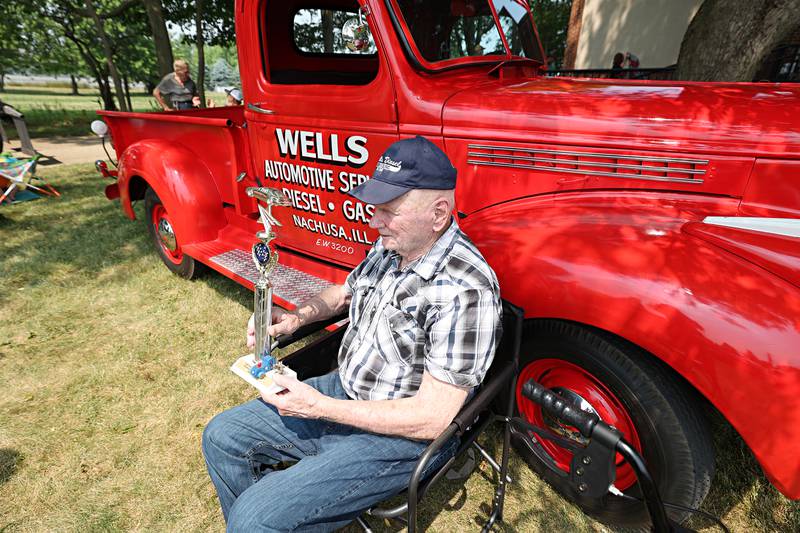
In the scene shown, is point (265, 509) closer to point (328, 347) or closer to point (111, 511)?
point (328, 347)

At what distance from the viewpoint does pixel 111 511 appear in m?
1.88

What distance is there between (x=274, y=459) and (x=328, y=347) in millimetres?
437

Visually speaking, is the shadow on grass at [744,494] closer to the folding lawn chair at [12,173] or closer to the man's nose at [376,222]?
the man's nose at [376,222]

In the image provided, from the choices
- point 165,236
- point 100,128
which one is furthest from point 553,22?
point 165,236

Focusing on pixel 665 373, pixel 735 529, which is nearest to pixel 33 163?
pixel 665 373

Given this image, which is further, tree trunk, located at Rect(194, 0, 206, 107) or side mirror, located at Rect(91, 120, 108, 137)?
tree trunk, located at Rect(194, 0, 206, 107)

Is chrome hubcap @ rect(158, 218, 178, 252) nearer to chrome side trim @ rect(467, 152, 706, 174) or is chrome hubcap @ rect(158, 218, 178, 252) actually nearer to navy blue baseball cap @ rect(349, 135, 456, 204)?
chrome side trim @ rect(467, 152, 706, 174)

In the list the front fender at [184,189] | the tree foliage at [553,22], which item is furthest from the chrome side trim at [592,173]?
the tree foliage at [553,22]

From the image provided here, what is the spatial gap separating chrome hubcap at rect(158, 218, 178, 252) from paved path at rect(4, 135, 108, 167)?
6590mm

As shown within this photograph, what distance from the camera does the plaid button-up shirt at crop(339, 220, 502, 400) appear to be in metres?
1.25

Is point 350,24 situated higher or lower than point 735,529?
higher

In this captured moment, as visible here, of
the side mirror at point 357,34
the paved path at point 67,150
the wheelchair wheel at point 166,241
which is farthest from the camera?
the paved path at point 67,150

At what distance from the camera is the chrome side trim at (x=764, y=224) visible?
54.1 inches

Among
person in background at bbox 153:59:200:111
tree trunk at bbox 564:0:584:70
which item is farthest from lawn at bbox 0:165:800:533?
tree trunk at bbox 564:0:584:70
